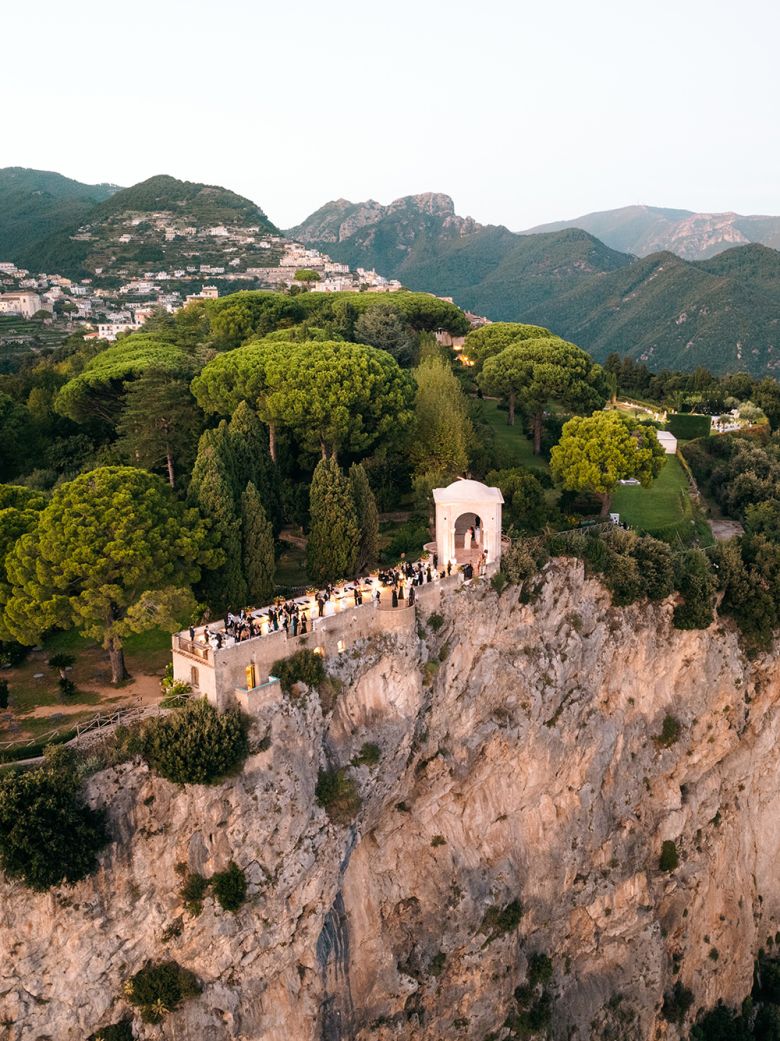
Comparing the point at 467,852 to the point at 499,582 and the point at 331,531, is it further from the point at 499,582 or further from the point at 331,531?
the point at 331,531

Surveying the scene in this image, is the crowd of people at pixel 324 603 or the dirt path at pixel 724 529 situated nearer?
the crowd of people at pixel 324 603

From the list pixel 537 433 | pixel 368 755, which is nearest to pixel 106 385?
pixel 368 755

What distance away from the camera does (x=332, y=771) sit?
23.7 meters

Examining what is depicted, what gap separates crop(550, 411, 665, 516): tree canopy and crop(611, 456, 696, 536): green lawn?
171cm

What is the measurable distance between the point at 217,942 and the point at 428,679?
981 centimetres

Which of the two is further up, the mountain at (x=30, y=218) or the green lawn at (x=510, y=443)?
the mountain at (x=30, y=218)

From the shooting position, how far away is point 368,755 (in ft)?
A: 80.3

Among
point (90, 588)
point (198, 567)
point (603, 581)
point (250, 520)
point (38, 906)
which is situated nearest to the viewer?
point (38, 906)

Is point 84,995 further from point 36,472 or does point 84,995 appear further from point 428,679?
point 36,472

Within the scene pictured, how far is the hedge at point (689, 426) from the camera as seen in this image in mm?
55125

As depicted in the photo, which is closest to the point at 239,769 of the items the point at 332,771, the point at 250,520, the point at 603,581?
the point at 332,771

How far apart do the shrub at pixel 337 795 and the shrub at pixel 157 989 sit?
5.52 meters

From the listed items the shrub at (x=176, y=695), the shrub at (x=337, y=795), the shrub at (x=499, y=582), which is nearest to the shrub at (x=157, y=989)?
the shrub at (x=337, y=795)

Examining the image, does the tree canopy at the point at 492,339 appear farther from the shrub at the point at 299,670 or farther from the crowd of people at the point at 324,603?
the shrub at the point at 299,670
